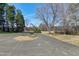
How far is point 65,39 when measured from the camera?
472 inches

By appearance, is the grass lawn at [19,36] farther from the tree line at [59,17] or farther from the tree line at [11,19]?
the tree line at [59,17]

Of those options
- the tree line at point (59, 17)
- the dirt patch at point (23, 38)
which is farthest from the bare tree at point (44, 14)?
the dirt patch at point (23, 38)

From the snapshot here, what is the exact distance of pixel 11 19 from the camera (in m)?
9.42

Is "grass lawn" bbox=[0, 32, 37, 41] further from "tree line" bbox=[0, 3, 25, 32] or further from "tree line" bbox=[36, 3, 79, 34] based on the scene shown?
"tree line" bbox=[36, 3, 79, 34]

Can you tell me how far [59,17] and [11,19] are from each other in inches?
114

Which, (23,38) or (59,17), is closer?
(23,38)

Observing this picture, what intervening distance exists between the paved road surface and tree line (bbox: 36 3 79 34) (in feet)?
2.99

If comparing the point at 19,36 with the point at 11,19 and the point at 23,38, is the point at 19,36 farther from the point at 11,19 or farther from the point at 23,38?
the point at 11,19

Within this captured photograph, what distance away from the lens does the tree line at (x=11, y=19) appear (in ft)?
29.7

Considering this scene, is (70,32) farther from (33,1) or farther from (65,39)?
(33,1)

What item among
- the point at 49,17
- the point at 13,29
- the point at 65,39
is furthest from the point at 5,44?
the point at 65,39

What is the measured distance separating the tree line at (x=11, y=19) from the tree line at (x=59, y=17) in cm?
95

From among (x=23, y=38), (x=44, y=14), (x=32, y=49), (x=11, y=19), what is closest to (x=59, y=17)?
(x=44, y=14)

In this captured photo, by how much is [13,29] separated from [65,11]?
326 centimetres
